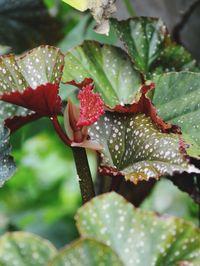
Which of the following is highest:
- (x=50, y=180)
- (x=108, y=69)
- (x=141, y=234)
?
(x=108, y=69)

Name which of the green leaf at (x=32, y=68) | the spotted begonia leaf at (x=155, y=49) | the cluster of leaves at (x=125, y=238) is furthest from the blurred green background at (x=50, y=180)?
the cluster of leaves at (x=125, y=238)

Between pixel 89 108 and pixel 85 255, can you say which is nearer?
pixel 85 255

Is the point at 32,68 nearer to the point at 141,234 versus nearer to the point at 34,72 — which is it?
the point at 34,72

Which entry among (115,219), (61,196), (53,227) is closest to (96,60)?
(115,219)

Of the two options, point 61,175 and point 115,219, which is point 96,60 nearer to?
point 115,219

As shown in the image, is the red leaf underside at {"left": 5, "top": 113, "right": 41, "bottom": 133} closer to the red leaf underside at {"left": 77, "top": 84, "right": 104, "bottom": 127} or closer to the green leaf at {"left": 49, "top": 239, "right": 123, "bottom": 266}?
the red leaf underside at {"left": 77, "top": 84, "right": 104, "bottom": 127}

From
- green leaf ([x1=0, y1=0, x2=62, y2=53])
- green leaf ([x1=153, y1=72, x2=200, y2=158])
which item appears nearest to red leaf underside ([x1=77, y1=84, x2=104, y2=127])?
green leaf ([x1=153, y1=72, x2=200, y2=158])

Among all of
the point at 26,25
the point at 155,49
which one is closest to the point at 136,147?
the point at 155,49
